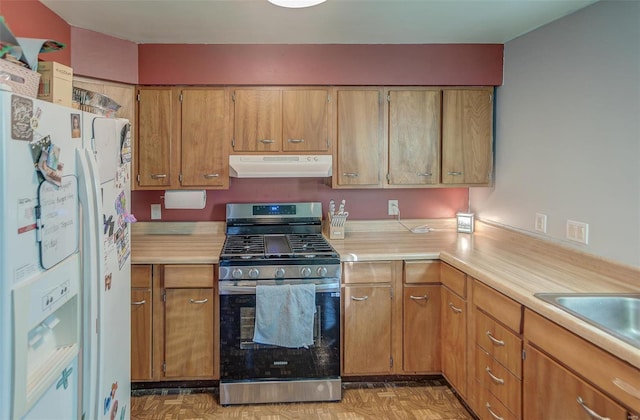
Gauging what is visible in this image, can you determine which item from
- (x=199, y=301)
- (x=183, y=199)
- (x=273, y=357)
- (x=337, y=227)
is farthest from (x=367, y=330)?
(x=183, y=199)

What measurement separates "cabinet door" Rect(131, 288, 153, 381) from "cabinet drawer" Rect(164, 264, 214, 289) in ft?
0.50

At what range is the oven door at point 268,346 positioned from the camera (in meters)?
2.78

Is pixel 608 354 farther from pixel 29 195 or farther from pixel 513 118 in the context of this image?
pixel 513 118

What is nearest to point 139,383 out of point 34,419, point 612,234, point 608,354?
point 34,419

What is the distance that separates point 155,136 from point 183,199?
1.51ft

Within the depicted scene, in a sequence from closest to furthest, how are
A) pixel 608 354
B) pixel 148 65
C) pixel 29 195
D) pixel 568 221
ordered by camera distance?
1. pixel 29 195
2. pixel 608 354
3. pixel 568 221
4. pixel 148 65

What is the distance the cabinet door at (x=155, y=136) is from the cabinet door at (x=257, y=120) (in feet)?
1.49

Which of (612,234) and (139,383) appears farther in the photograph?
(139,383)

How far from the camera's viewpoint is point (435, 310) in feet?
9.82

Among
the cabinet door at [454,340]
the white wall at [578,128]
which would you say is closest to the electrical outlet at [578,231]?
the white wall at [578,128]

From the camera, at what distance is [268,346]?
2.79 meters

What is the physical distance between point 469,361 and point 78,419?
1.93m

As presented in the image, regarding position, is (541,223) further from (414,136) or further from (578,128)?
(414,136)

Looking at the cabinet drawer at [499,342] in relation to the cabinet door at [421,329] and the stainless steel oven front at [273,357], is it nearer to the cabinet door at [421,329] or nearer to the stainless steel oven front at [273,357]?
the cabinet door at [421,329]
